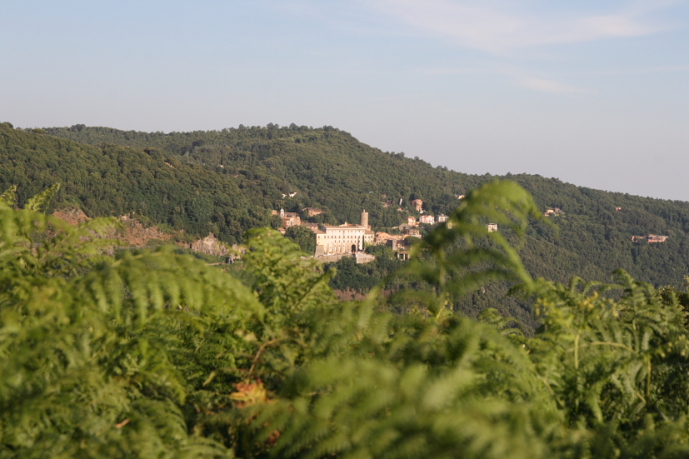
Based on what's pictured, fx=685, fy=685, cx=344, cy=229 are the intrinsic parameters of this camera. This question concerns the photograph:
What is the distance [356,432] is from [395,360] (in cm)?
52

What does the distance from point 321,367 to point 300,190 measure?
10341 centimetres

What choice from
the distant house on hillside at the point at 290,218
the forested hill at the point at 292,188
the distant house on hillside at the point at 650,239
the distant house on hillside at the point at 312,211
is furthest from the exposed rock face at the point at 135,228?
the distant house on hillside at the point at 650,239

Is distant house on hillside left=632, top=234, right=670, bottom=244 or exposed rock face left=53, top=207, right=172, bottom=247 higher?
distant house on hillside left=632, top=234, right=670, bottom=244

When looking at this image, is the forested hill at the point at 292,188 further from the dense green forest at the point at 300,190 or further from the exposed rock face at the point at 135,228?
the exposed rock face at the point at 135,228

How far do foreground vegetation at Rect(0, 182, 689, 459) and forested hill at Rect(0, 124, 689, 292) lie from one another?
46163 mm

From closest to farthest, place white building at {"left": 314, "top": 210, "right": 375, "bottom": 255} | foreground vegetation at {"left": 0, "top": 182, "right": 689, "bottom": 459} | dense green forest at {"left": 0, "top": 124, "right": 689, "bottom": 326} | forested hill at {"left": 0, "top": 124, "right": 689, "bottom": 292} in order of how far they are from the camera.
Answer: foreground vegetation at {"left": 0, "top": 182, "right": 689, "bottom": 459} → dense green forest at {"left": 0, "top": 124, "right": 689, "bottom": 326} → forested hill at {"left": 0, "top": 124, "right": 689, "bottom": 292} → white building at {"left": 314, "top": 210, "right": 375, "bottom": 255}

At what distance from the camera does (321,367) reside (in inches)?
56.1

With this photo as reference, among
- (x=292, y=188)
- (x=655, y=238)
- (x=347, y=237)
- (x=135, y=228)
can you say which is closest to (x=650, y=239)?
(x=655, y=238)

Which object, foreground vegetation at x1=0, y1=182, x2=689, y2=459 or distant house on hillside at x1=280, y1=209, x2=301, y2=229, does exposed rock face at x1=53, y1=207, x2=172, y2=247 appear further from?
foreground vegetation at x1=0, y1=182, x2=689, y2=459

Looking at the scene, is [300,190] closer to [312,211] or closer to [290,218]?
[312,211]

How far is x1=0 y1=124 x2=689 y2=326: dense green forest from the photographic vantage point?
201 feet

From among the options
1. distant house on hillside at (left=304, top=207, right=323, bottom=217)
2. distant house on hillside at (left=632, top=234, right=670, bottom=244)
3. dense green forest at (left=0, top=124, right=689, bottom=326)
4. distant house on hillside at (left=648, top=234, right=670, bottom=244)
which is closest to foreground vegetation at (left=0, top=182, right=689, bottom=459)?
dense green forest at (left=0, top=124, right=689, bottom=326)

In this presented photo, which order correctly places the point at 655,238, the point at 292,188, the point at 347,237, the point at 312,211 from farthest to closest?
the point at 292,188 → the point at 655,238 → the point at 312,211 → the point at 347,237

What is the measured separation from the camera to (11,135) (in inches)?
2488
